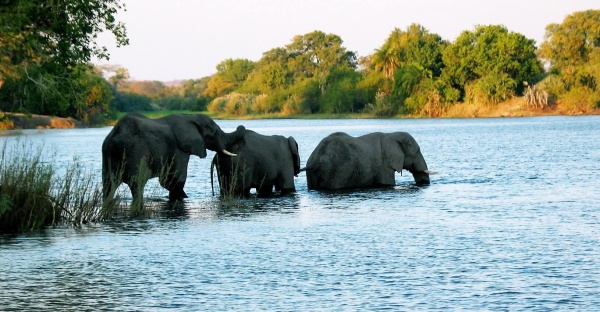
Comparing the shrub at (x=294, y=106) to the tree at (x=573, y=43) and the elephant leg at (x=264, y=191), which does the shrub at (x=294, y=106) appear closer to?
the tree at (x=573, y=43)

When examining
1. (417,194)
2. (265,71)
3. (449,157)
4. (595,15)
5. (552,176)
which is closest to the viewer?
(417,194)

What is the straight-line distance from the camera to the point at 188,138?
852 inches

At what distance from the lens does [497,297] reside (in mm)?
11602

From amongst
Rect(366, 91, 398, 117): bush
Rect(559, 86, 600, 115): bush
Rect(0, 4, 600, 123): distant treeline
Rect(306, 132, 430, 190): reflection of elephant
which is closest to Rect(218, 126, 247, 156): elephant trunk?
Rect(306, 132, 430, 190): reflection of elephant

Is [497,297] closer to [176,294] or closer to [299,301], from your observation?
[299,301]

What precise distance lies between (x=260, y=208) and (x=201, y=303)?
910cm

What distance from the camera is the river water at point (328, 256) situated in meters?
11.7

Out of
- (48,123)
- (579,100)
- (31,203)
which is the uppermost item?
(579,100)

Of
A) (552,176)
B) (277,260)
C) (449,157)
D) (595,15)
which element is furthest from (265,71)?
(277,260)

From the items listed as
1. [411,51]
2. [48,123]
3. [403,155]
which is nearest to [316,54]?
[411,51]

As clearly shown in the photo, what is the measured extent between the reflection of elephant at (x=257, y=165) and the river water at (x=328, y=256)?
21.5 inches

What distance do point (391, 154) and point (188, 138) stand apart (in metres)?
5.46

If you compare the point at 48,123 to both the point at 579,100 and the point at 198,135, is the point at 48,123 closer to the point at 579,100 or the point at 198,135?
the point at 579,100

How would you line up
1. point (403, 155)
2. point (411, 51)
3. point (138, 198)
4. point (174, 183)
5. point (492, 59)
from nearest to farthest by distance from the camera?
point (138, 198), point (174, 183), point (403, 155), point (492, 59), point (411, 51)
